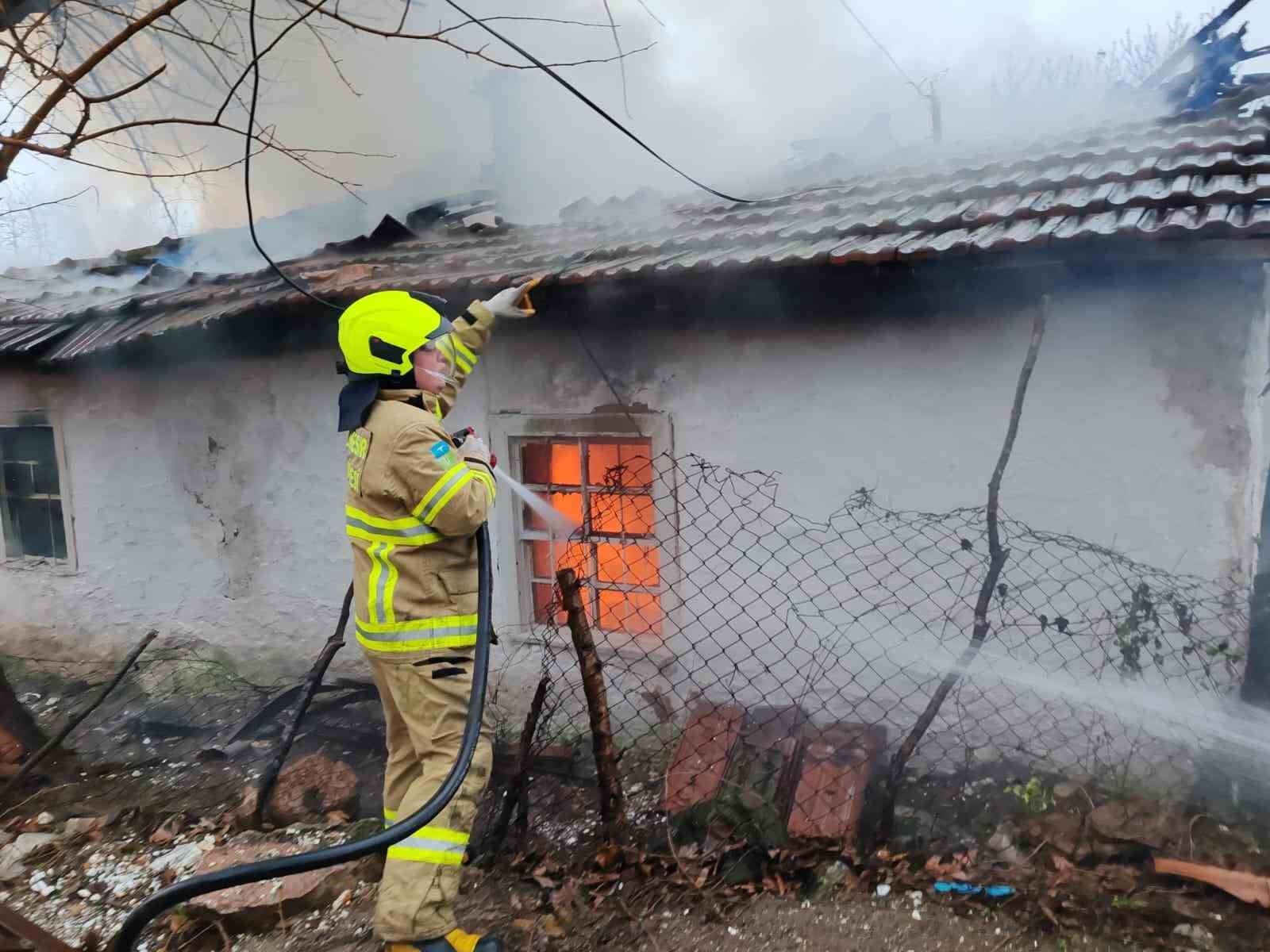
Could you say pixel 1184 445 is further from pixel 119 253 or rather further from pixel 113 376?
pixel 119 253

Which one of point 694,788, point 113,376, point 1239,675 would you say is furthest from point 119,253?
point 1239,675

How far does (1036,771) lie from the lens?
3.97 metres

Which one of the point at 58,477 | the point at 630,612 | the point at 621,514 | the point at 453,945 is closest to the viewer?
the point at 453,945

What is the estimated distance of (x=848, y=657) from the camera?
454 cm

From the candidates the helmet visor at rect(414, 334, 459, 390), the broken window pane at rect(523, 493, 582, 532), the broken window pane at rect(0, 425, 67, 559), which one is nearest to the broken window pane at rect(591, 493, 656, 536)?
the broken window pane at rect(523, 493, 582, 532)

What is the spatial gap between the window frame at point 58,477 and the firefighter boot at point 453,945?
18.4 ft

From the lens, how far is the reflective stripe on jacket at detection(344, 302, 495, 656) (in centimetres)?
299

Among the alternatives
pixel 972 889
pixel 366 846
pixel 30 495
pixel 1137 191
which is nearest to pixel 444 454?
pixel 366 846

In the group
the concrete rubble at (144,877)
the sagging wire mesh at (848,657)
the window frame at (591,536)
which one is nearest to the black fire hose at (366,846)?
the concrete rubble at (144,877)

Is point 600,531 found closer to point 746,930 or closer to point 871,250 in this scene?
point 871,250

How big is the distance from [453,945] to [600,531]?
263cm

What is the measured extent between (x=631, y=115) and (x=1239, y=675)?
25.7ft

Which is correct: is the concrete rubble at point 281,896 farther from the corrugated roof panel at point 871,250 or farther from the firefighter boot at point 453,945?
the corrugated roof panel at point 871,250

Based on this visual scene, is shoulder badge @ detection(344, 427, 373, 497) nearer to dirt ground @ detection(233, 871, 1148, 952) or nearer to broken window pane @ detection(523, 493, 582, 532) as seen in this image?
dirt ground @ detection(233, 871, 1148, 952)
